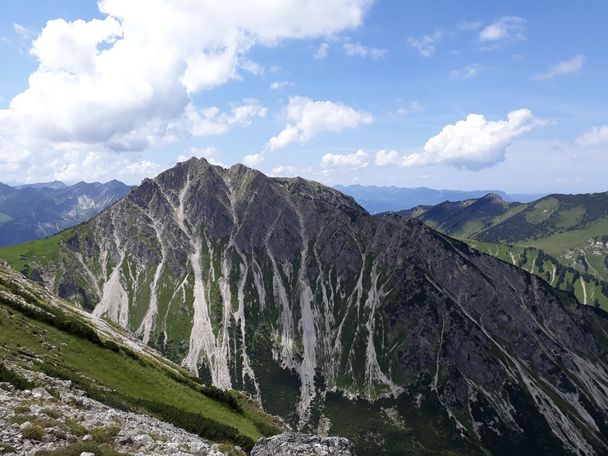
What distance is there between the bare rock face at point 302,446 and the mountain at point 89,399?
4.02m

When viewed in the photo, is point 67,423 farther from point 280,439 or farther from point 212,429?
point 212,429

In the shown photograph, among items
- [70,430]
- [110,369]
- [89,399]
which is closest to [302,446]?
[70,430]

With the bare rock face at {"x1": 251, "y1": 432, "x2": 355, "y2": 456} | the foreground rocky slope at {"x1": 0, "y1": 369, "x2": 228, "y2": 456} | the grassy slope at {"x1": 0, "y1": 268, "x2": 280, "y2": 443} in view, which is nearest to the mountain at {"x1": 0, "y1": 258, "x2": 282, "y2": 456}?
the foreground rocky slope at {"x1": 0, "y1": 369, "x2": 228, "y2": 456}

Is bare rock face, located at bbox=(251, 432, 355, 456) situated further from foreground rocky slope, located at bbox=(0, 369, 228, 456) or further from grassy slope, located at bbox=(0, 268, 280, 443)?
grassy slope, located at bbox=(0, 268, 280, 443)

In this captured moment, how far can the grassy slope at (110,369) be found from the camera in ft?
213

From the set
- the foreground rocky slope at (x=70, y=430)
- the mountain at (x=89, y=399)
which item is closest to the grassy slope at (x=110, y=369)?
the mountain at (x=89, y=399)

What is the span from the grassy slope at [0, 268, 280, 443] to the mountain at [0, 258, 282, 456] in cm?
29

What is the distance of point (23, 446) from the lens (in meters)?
29.8

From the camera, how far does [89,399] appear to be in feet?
159

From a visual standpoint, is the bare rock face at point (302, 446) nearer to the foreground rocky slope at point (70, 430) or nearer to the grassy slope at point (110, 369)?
the foreground rocky slope at point (70, 430)

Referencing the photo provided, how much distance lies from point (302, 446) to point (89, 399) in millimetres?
23988

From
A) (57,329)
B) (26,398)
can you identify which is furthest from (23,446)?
(57,329)

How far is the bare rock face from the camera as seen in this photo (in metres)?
41.3

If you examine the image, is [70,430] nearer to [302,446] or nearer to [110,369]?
[302,446]
